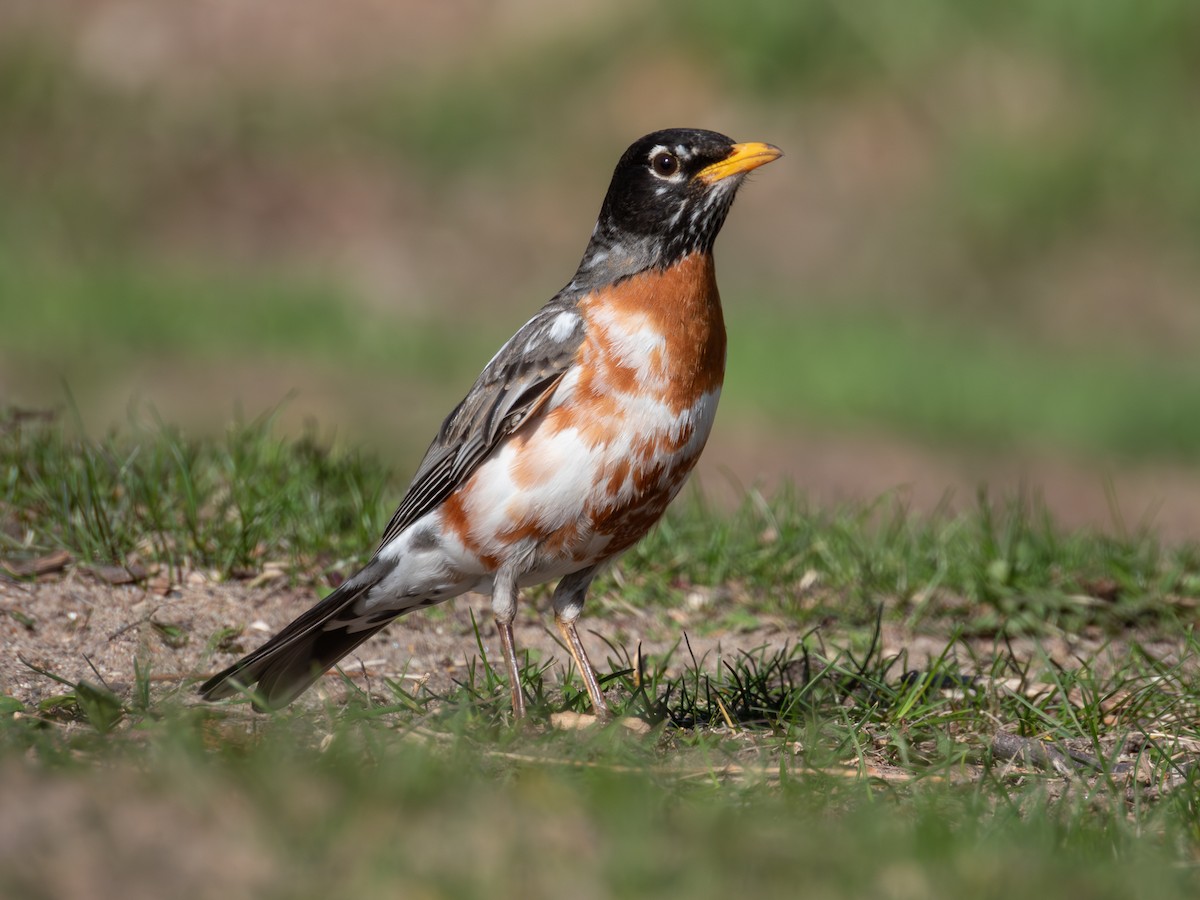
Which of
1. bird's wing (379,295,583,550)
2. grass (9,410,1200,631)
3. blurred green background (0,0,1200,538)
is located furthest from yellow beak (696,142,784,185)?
blurred green background (0,0,1200,538)

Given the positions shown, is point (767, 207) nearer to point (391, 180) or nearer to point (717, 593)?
point (391, 180)

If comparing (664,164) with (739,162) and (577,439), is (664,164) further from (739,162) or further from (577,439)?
(577,439)

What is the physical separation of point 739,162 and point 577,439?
3.93 feet

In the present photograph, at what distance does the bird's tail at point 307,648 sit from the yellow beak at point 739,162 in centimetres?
176

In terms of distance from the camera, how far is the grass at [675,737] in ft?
10.2

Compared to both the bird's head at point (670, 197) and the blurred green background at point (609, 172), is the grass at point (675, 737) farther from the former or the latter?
the blurred green background at point (609, 172)

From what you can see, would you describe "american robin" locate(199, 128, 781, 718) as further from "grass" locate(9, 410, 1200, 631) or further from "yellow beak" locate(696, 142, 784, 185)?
"grass" locate(9, 410, 1200, 631)

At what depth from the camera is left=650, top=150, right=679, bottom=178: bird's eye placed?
539 centimetres

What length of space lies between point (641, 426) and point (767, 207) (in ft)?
42.0

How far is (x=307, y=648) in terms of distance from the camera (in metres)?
5.17

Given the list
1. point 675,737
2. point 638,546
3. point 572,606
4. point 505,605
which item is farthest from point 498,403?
point 638,546

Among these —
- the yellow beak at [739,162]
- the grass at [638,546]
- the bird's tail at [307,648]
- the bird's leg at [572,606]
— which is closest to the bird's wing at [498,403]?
the bird's tail at [307,648]

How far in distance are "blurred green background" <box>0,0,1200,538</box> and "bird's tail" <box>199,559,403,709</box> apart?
8000 millimetres

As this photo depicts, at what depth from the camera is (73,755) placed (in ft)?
12.1
